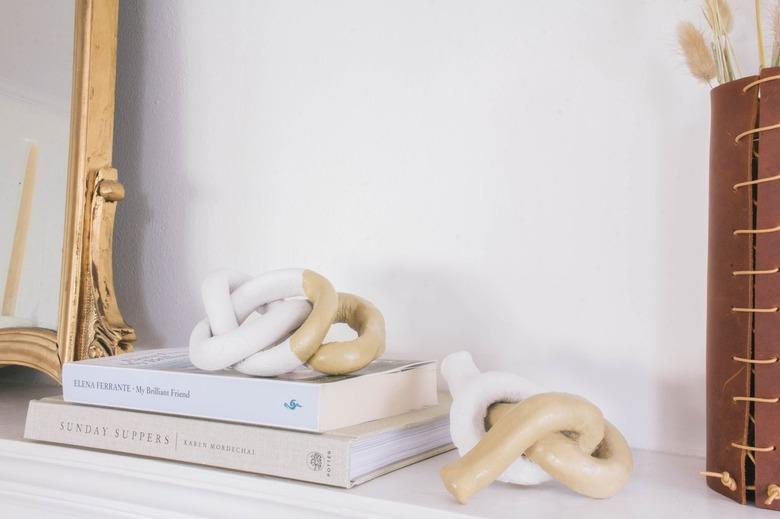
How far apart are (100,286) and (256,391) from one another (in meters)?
0.39

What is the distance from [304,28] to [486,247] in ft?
1.06

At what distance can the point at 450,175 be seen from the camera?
2.37ft

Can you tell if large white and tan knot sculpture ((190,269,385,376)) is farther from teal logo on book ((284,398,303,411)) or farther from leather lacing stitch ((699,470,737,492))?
leather lacing stitch ((699,470,737,492))

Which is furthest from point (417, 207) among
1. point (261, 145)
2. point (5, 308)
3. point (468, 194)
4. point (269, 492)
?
point (5, 308)

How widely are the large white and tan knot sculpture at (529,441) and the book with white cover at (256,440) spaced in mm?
61

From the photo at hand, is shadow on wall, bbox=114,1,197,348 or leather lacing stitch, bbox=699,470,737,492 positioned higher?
shadow on wall, bbox=114,1,197,348

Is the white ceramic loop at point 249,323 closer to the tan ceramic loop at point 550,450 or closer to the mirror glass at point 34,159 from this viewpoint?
the tan ceramic loop at point 550,450

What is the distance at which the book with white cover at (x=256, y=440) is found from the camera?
471 millimetres

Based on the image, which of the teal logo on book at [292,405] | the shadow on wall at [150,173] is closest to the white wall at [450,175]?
the shadow on wall at [150,173]

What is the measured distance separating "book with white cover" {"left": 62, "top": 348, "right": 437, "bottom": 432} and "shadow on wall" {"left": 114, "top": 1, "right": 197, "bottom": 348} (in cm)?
28

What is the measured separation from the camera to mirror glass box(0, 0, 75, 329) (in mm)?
830

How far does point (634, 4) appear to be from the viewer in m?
0.64

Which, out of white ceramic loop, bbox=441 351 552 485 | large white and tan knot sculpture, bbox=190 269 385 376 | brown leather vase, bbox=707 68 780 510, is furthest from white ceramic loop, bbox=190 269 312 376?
brown leather vase, bbox=707 68 780 510

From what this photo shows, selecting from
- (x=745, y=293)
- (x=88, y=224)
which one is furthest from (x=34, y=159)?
(x=745, y=293)
